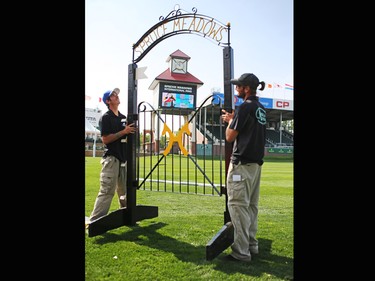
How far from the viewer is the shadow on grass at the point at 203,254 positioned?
2.79m

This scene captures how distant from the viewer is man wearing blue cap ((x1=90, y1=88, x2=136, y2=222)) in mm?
4129

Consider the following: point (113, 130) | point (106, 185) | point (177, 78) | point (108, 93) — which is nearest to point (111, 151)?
point (113, 130)

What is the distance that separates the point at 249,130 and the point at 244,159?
0.30m

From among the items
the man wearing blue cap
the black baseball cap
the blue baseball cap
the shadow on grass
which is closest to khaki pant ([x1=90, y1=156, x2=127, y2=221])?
the man wearing blue cap

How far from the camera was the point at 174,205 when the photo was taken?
6.07m

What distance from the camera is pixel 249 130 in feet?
9.80

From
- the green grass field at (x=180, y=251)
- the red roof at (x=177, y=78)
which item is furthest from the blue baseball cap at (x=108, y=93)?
the red roof at (x=177, y=78)

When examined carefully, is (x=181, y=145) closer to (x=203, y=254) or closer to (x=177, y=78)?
(x=203, y=254)

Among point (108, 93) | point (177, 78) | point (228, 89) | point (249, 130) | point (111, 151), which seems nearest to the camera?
point (249, 130)

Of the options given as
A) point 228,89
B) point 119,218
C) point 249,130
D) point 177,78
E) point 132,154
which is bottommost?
point 119,218

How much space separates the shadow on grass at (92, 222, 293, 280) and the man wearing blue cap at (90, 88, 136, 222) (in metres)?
0.45

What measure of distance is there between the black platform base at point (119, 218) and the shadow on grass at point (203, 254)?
11 cm

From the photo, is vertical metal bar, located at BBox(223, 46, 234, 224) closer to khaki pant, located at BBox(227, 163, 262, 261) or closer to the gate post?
the gate post
